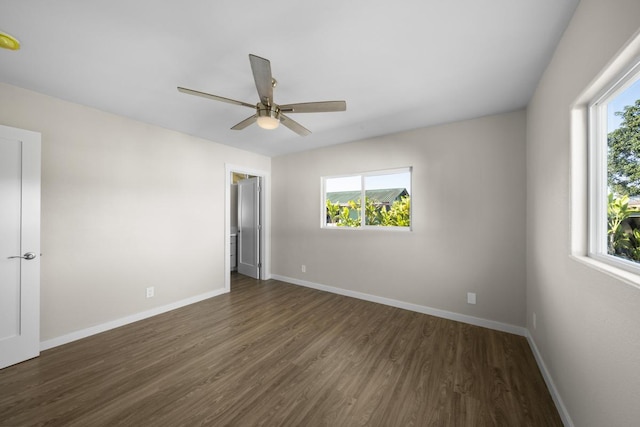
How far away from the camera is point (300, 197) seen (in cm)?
437

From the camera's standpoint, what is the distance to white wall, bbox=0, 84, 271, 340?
7.67ft

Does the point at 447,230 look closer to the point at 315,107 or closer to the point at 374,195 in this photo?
the point at 374,195

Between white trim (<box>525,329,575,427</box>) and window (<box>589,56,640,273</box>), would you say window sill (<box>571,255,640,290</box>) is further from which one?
white trim (<box>525,329,575,427</box>)

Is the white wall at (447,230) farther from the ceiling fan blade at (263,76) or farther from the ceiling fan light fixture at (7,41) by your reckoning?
the ceiling fan light fixture at (7,41)

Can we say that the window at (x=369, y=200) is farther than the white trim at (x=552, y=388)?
Yes

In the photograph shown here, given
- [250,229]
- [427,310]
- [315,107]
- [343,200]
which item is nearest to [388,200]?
[343,200]

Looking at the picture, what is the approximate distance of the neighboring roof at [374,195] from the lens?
134 inches

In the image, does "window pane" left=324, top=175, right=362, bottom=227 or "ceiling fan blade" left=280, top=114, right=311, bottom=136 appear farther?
"window pane" left=324, top=175, right=362, bottom=227

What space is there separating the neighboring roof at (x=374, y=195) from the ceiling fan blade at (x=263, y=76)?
88.7 inches

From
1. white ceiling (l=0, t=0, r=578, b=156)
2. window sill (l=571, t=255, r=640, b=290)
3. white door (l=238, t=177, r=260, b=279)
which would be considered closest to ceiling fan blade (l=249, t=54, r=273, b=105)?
white ceiling (l=0, t=0, r=578, b=156)

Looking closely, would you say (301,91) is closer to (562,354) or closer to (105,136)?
(105,136)

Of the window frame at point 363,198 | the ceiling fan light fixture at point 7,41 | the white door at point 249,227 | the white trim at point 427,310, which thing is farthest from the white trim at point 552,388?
the white door at point 249,227

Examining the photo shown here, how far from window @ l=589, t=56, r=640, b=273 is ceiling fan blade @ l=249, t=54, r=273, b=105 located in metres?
1.69

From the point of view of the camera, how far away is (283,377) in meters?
1.91
